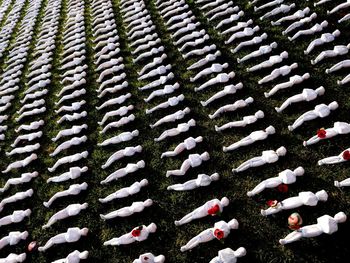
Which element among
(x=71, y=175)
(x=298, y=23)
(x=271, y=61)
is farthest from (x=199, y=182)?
(x=298, y=23)

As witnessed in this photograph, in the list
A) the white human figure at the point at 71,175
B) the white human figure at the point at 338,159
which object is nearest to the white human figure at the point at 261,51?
the white human figure at the point at 338,159

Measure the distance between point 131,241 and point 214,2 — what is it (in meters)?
5.76

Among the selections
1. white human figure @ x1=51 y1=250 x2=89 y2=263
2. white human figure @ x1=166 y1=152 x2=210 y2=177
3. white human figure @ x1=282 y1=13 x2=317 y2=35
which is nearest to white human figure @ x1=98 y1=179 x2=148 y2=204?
white human figure @ x1=166 y1=152 x2=210 y2=177

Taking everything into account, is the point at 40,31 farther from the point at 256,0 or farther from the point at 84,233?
the point at 84,233

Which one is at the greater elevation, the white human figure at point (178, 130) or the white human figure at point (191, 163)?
the white human figure at point (178, 130)

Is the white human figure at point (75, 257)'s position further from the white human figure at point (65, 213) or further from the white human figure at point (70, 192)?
the white human figure at point (70, 192)

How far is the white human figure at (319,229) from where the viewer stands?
388cm

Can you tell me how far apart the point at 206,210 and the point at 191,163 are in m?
0.79

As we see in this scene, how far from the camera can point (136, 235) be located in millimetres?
4539

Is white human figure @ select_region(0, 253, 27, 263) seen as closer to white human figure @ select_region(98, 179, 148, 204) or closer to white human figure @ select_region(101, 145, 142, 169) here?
white human figure @ select_region(98, 179, 148, 204)

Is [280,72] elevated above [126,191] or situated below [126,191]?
above

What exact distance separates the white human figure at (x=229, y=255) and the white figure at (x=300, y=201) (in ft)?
1.75

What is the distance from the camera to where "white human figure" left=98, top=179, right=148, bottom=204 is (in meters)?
5.10

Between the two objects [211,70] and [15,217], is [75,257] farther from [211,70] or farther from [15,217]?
[211,70]
